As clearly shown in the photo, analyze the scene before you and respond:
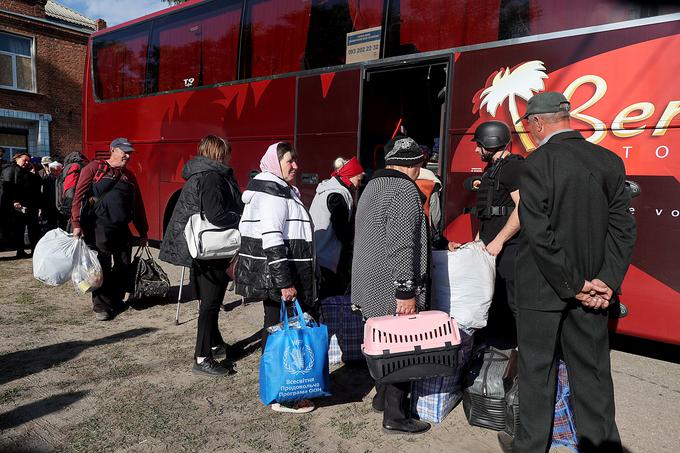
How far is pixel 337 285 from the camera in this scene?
4.54 m

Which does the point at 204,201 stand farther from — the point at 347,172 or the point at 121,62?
the point at 121,62

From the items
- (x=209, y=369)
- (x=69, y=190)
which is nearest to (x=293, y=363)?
(x=209, y=369)

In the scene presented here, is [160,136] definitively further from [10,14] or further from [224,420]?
[10,14]

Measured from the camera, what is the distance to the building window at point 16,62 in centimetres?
2022

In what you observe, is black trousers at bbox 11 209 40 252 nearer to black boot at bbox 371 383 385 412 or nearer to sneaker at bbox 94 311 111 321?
sneaker at bbox 94 311 111 321

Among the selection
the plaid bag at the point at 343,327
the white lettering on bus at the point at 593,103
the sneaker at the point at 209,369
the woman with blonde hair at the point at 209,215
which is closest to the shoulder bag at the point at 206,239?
the woman with blonde hair at the point at 209,215

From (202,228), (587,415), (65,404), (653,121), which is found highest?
(653,121)

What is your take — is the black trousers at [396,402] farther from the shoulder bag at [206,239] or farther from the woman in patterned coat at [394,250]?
the shoulder bag at [206,239]

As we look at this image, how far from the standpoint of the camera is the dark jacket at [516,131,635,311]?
95.1 inches

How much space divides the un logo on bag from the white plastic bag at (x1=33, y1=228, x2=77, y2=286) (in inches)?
124

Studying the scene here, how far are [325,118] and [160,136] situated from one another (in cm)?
363

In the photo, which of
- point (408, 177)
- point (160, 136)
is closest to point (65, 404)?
point (408, 177)

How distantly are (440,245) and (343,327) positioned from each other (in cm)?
117

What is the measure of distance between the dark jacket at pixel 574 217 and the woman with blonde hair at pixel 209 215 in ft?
7.64
